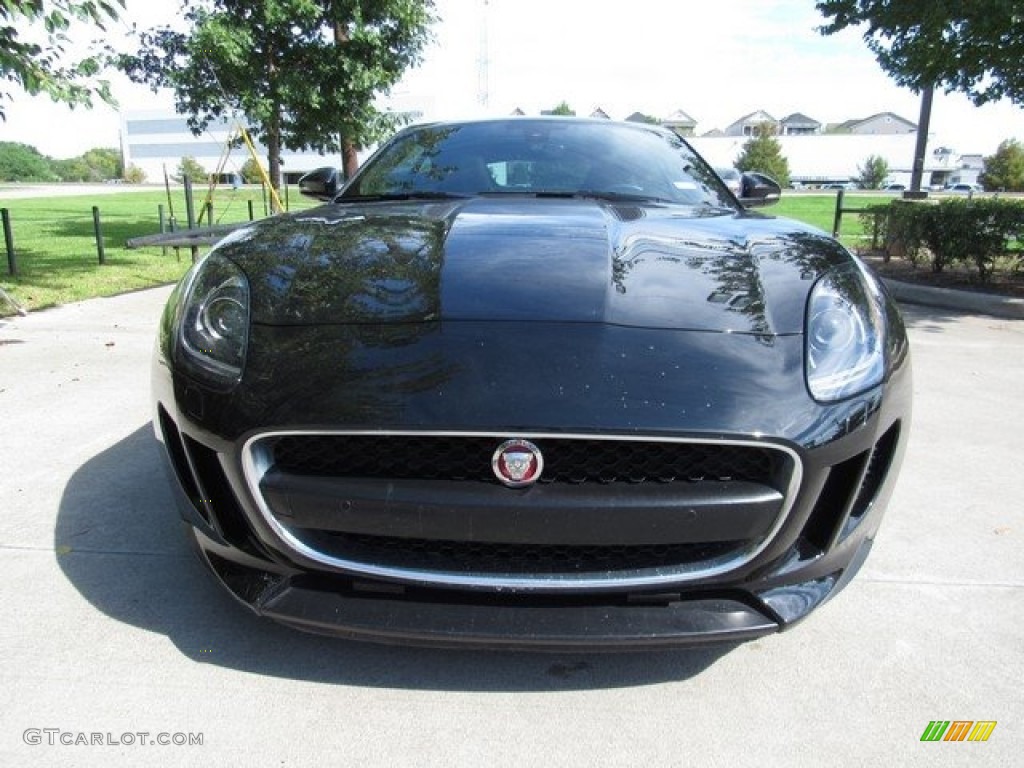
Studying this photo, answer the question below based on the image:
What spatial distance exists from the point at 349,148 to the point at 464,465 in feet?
39.6

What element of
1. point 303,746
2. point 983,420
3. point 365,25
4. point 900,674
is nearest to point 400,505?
point 303,746

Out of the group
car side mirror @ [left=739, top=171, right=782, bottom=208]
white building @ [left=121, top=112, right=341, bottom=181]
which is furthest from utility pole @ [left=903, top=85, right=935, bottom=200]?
white building @ [left=121, top=112, right=341, bottom=181]

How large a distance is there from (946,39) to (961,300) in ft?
8.57

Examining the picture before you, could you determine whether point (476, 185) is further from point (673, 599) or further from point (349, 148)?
point (349, 148)

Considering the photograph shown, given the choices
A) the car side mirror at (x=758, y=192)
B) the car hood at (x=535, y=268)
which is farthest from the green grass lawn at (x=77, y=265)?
the car hood at (x=535, y=268)

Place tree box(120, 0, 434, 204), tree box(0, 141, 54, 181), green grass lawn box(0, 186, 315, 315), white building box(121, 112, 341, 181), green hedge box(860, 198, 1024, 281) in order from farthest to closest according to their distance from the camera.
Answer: tree box(0, 141, 54, 181) < white building box(121, 112, 341, 181) < tree box(120, 0, 434, 204) < green hedge box(860, 198, 1024, 281) < green grass lawn box(0, 186, 315, 315)

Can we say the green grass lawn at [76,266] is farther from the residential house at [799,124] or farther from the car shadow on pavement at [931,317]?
the residential house at [799,124]

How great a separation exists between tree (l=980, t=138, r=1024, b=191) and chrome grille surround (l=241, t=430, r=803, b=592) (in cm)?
6914

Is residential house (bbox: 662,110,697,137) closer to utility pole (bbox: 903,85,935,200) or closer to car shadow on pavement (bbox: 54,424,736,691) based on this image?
utility pole (bbox: 903,85,935,200)

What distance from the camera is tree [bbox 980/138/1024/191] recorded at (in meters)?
59.3

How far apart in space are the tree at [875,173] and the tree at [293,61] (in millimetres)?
75271

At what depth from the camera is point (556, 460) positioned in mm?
1634

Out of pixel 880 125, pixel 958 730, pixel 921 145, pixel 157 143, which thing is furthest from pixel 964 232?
pixel 880 125

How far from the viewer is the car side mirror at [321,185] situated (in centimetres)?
368
